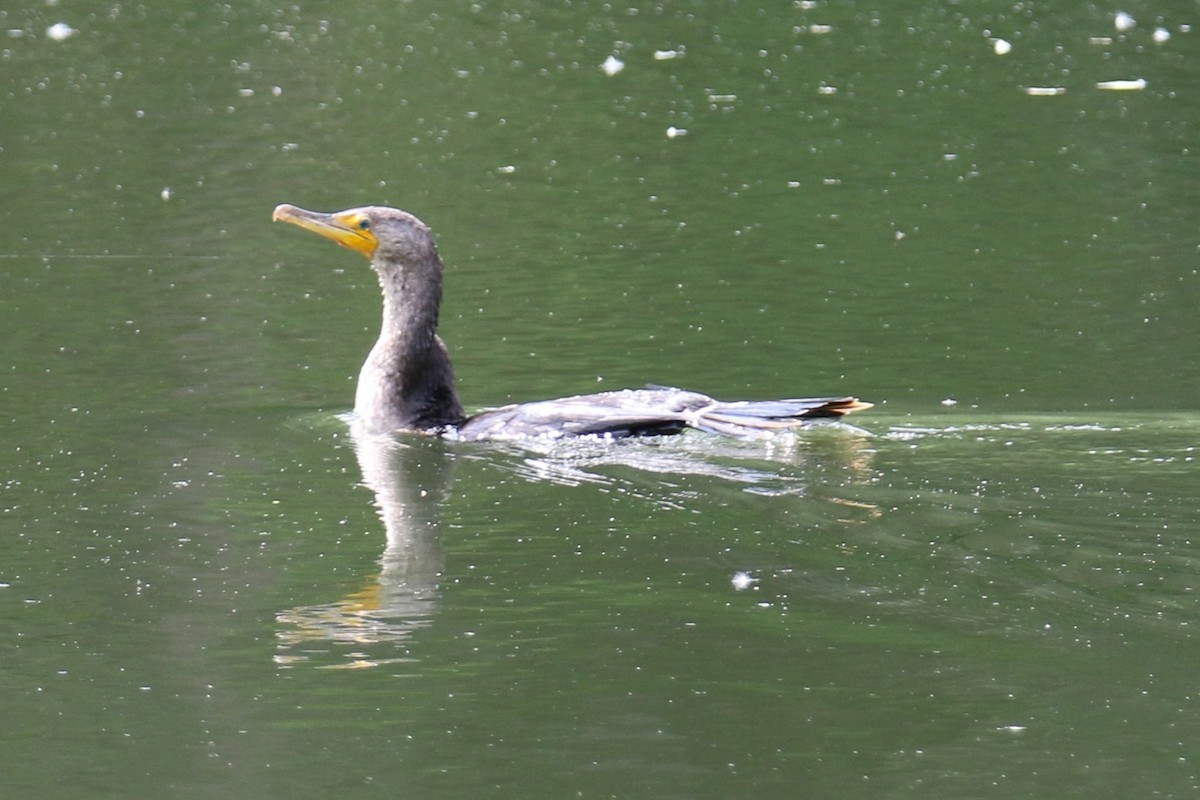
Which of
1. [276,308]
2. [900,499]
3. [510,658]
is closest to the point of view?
[510,658]

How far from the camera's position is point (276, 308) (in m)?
12.0

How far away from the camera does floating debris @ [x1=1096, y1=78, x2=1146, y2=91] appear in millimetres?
18984

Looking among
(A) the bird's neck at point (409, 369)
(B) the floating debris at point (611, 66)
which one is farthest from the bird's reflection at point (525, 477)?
(B) the floating debris at point (611, 66)

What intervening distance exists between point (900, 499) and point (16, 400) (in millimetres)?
4386

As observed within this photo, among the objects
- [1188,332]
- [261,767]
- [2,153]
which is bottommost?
[261,767]

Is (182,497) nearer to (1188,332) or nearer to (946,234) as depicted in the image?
(1188,332)

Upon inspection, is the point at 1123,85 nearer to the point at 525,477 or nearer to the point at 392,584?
the point at 525,477

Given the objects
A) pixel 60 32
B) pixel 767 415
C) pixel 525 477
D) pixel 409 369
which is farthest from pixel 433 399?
pixel 60 32

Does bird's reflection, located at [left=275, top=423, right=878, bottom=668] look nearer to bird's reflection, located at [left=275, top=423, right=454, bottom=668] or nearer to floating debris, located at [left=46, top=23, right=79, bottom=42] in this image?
bird's reflection, located at [left=275, top=423, right=454, bottom=668]

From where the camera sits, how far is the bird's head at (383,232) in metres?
9.88

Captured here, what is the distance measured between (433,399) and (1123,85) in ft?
37.6

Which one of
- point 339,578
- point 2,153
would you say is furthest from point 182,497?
point 2,153

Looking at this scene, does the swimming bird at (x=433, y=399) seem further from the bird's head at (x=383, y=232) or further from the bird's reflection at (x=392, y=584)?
the bird's reflection at (x=392, y=584)

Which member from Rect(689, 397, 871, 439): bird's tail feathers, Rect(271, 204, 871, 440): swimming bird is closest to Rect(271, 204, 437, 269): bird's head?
Rect(271, 204, 871, 440): swimming bird
